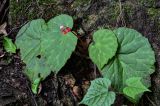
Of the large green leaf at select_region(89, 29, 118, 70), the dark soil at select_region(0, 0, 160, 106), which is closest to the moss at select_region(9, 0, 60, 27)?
the dark soil at select_region(0, 0, 160, 106)

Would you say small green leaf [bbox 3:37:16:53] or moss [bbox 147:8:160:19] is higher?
moss [bbox 147:8:160:19]

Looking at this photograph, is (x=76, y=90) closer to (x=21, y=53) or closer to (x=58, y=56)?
(x=58, y=56)

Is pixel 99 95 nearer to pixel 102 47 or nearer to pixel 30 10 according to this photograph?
pixel 102 47

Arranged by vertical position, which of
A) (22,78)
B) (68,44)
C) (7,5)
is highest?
(7,5)

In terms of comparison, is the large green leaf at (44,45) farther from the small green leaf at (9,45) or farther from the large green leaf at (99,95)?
the large green leaf at (99,95)

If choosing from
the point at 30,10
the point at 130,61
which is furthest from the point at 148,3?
the point at 30,10

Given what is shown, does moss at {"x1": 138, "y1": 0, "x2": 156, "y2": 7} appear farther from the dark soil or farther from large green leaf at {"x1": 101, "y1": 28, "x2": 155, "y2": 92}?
large green leaf at {"x1": 101, "y1": 28, "x2": 155, "y2": 92}

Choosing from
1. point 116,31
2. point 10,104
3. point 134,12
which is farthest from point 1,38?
point 134,12
